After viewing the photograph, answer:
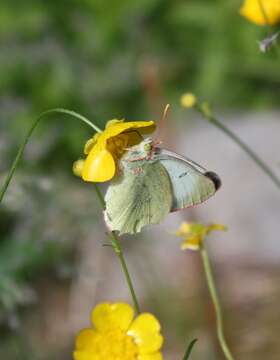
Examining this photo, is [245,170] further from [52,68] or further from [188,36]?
[52,68]

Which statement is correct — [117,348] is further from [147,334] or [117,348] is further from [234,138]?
[234,138]

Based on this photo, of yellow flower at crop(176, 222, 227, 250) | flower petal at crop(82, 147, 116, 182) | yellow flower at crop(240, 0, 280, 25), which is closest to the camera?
flower petal at crop(82, 147, 116, 182)

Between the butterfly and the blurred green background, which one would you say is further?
the blurred green background

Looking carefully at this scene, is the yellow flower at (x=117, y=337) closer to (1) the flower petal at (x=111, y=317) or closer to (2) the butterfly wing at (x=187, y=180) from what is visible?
(1) the flower petal at (x=111, y=317)

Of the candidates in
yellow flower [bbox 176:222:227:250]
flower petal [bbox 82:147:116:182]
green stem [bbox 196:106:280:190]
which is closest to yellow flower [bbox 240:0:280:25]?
green stem [bbox 196:106:280:190]

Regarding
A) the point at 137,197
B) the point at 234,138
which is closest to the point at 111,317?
the point at 137,197

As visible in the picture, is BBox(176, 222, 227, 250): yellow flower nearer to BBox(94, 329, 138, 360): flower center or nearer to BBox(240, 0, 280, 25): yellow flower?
BBox(94, 329, 138, 360): flower center
